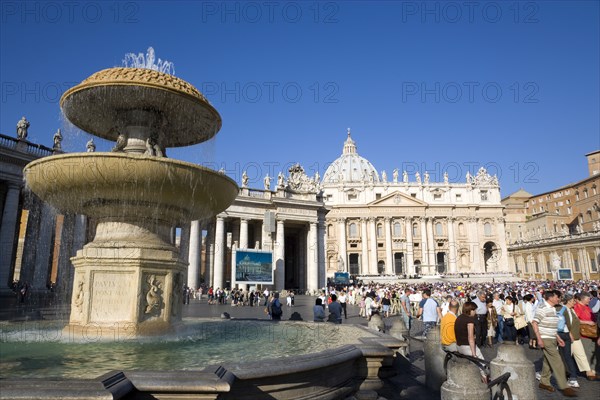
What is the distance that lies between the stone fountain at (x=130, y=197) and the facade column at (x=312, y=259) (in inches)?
1192

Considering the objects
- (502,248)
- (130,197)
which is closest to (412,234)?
(502,248)

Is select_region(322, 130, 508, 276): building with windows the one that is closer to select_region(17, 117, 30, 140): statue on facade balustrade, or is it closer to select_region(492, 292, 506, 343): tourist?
select_region(17, 117, 30, 140): statue on facade balustrade

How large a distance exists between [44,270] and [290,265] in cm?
2566

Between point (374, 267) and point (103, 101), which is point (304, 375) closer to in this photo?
point (103, 101)

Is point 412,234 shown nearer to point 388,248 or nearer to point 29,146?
point 388,248

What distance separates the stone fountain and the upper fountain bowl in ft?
0.06

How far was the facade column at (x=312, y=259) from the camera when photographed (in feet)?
123

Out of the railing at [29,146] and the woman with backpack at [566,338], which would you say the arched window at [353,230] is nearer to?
the railing at [29,146]

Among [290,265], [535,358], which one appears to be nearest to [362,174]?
[290,265]

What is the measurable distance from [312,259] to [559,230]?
64449mm

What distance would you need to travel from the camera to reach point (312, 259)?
37812 mm

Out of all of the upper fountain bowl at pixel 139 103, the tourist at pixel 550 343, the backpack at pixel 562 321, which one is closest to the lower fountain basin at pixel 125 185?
the upper fountain bowl at pixel 139 103

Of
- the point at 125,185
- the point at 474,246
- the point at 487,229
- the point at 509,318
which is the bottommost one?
the point at 509,318

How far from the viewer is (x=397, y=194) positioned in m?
81.4
